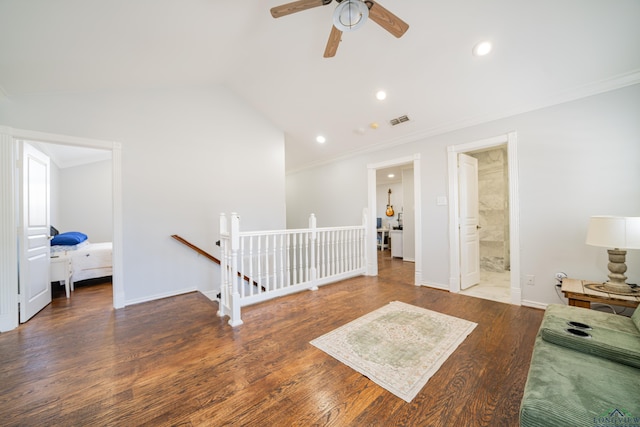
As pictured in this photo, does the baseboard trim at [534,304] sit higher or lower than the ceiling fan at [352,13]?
lower

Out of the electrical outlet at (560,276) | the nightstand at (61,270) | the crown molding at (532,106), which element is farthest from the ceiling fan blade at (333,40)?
the nightstand at (61,270)

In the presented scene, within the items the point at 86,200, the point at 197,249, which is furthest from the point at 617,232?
the point at 86,200

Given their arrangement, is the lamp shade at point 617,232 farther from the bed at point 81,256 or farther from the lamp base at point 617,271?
the bed at point 81,256

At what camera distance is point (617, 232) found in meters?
2.04

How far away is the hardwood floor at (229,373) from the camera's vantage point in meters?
1.40

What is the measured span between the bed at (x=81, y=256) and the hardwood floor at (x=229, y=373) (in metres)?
1.25

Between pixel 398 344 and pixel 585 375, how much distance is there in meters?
1.22

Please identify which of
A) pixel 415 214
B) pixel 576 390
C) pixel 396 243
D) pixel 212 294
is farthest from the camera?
pixel 396 243

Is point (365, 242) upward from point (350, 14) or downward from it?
downward

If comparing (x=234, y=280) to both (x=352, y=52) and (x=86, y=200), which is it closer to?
(x=352, y=52)

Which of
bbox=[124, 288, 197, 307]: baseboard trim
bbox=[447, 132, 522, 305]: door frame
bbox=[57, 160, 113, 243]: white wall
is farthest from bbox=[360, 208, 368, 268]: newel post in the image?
bbox=[57, 160, 113, 243]: white wall

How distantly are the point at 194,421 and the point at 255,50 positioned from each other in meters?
3.78

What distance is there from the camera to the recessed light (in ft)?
8.09

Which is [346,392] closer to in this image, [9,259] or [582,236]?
[582,236]
